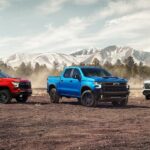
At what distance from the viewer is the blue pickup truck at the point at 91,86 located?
19672mm

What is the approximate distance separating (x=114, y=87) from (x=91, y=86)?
1.11 m

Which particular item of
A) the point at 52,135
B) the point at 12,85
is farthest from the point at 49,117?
the point at 12,85

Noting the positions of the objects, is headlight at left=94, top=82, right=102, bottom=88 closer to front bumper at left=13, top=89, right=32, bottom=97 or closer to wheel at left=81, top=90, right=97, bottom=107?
wheel at left=81, top=90, right=97, bottom=107

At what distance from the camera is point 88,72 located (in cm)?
2102

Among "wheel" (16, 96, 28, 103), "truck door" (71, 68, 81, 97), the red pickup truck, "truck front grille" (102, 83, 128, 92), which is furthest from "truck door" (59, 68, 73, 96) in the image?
"wheel" (16, 96, 28, 103)

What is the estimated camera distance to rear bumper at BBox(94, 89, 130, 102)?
19.6 meters

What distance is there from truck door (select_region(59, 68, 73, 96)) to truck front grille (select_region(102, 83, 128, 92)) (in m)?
2.18

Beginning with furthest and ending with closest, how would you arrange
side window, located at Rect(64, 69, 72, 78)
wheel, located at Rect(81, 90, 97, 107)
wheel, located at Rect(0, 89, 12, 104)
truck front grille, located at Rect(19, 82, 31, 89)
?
truck front grille, located at Rect(19, 82, 31, 89), wheel, located at Rect(0, 89, 12, 104), side window, located at Rect(64, 69, 72, 78), wheel, located at Rect(81, 90, 97, 107)

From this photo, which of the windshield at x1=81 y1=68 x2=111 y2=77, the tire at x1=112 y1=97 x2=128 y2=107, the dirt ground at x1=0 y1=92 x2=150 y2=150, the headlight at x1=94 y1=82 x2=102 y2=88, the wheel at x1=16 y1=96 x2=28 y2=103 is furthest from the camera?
the wheel at x1=16 y1=96 x2=28 y2=103

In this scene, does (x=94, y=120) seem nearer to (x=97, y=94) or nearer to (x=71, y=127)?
(x=71, y=127)

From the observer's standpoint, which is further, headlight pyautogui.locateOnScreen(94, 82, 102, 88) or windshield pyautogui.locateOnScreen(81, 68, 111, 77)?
windshield pyautogui.locateOnScreen(81, 68, 111, 77)

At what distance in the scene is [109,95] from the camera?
64.9 feet

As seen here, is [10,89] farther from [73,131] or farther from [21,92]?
[73,131]

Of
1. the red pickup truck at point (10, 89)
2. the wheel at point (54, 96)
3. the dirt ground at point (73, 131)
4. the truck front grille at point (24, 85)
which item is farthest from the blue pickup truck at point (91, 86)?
the dirt ground at point (73, 131)
